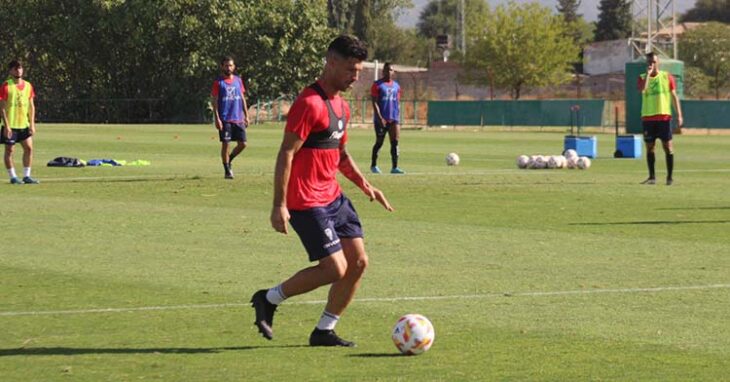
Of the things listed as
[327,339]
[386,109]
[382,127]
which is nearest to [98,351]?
[327,339]

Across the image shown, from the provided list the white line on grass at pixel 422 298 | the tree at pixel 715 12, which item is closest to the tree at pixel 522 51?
the white line on grass at pixel 422 298

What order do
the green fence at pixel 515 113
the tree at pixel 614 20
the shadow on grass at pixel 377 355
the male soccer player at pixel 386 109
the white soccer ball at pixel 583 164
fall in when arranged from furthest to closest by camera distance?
the tree at pixel 614 20, the green fence at pixel 515 113, the white soccer ball at pixel 583 164, the male soccer player at pixel 386 109, the shadow on grass at pixel 377 355

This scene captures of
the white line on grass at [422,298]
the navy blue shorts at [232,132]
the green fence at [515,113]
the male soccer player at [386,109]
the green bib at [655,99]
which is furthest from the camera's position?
the green fence at [515,113]

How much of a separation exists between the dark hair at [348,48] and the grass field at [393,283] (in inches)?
70.6

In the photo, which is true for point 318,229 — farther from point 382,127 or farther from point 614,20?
point 614,20

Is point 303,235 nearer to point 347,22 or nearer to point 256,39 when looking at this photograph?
point 256,39

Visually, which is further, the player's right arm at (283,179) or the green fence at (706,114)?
the green fence at (706,114)

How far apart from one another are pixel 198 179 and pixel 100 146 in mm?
16363

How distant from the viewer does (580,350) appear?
9062mm

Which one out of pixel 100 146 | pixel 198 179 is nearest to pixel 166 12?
pixel 100 146

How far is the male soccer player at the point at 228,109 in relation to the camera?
2583 centimetres

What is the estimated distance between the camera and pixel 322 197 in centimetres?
911

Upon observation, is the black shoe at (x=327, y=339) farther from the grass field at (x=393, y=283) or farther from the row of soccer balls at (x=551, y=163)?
the row of soccer balls at (x=551, y=163)

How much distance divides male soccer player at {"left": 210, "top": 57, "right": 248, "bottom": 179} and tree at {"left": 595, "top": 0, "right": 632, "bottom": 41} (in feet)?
459
